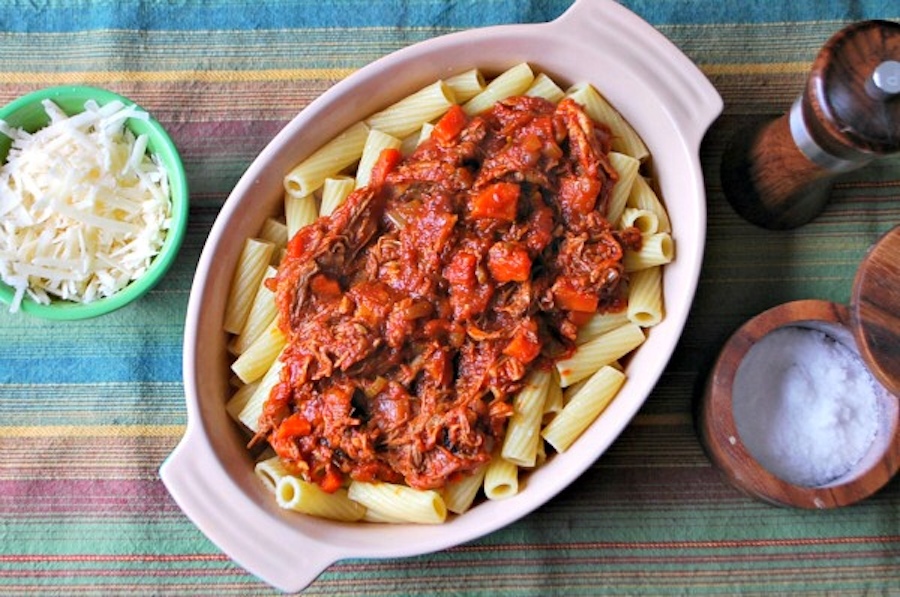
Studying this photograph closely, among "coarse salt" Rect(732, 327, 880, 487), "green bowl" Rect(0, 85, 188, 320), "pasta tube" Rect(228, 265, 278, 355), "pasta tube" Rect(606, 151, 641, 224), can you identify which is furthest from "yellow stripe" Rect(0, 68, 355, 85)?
"coarse salt" Rect(732, 327, 880, 487)

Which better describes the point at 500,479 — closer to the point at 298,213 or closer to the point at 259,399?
the point at 259,399

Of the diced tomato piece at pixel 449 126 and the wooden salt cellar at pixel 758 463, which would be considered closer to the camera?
the wooden salt cellar at pixel 758 463

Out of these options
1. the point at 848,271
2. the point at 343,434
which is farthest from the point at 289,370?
the point at 848,271

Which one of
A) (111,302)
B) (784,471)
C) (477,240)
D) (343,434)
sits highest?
(477,240)

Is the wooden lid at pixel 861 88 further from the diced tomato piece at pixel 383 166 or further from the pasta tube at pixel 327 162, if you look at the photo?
the pasta tube at pixel 327 162

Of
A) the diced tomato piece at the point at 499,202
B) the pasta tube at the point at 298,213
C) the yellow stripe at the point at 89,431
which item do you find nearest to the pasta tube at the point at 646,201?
the diced tomato piece at the point at 499,202

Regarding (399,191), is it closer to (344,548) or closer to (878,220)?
(344,548)

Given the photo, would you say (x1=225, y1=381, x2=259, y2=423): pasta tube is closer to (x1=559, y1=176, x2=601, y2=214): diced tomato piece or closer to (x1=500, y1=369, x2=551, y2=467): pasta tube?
(x1=500, y1=369, x2=551, y2=467): pasta tube
